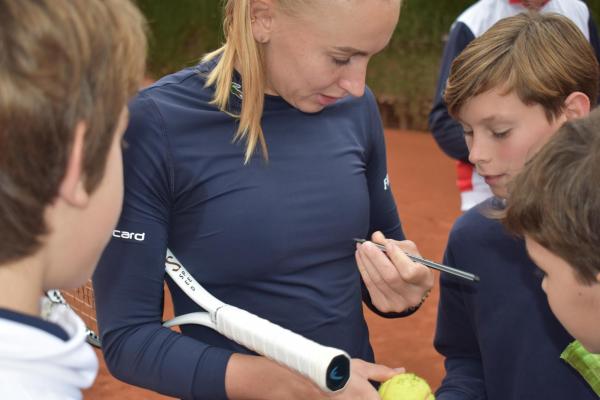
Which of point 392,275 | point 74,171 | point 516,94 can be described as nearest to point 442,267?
point 392,275

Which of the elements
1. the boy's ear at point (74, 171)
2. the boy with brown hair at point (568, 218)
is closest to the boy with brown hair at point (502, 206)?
the boy with brown hair at point (568, 218)

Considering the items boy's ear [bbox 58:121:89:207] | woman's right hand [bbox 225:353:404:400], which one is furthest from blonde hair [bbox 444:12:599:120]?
boy's ear [bbox 58:121:89:207]

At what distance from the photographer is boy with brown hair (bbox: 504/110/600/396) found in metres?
1.79

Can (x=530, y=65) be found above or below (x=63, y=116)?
below

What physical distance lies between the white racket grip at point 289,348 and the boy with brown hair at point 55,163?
0.66 meters

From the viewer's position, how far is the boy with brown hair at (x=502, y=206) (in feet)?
7.82

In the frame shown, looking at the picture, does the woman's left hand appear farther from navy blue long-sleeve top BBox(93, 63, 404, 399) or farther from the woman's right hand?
the woman's right hand

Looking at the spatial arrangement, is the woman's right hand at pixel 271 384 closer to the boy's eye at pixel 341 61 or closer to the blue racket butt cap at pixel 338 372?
the blue racket butt cap at pixel 338 372

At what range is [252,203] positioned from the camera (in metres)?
2.32

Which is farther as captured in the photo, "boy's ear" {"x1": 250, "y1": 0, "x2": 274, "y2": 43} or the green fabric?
"boy's ear" {"x1": 250, "y1": 0, "x2": 274, "y2": 43}

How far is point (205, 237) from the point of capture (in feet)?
7.54

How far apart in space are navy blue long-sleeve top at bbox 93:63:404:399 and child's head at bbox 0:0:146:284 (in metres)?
0.73

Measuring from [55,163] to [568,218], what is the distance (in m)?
1.04

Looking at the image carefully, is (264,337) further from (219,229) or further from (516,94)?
(516,94)
